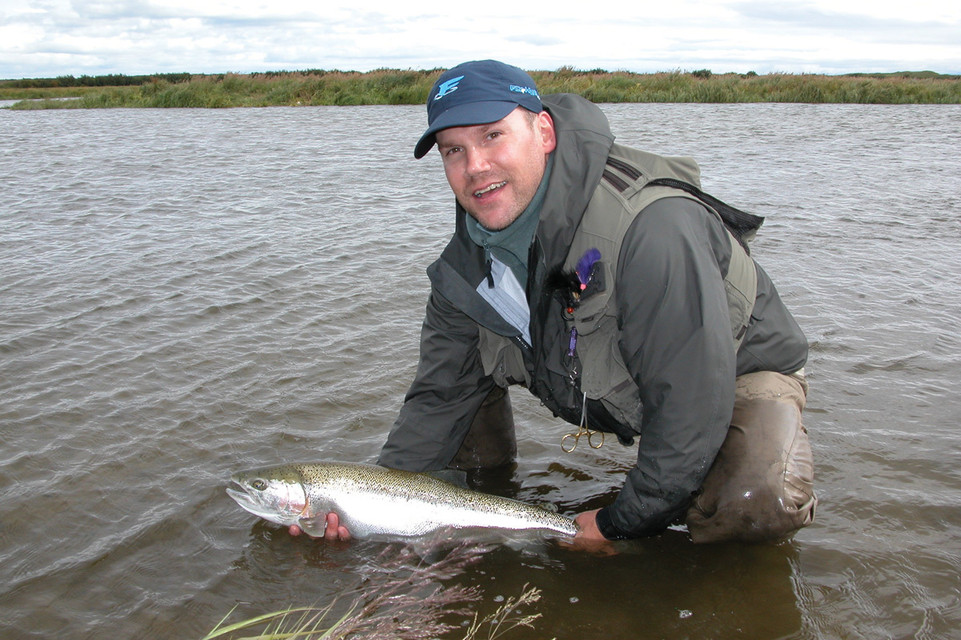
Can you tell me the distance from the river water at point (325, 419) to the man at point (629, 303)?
1.29 feet

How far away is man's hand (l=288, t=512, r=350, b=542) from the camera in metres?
3.75

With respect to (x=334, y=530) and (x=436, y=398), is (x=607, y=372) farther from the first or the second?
(x=334, y=530)

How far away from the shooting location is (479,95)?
10.3 feet

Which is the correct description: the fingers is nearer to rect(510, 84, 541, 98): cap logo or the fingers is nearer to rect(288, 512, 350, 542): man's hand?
rect(288, 512, 350, 542): man's hand

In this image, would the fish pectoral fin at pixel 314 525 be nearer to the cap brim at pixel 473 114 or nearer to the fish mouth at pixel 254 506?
the fish mouth at pixel 254 506

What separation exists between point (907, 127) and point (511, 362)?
82.9 ft

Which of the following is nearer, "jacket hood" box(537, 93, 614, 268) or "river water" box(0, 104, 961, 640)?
"jacket hood" box(537, 93, 614, 268)

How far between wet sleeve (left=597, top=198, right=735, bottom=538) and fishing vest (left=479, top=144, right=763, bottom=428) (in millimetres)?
71

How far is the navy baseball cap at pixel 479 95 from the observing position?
3092 mm

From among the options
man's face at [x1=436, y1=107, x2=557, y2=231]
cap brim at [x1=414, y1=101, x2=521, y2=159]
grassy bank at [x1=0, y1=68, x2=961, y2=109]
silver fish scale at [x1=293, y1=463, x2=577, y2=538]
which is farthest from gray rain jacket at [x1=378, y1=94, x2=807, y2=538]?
grassy bank at [x1=0, y1=68, x2=961, y2=109]

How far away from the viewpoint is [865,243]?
9.26m

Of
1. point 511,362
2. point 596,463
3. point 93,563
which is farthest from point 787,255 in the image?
point 93,563

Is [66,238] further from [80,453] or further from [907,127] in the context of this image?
[907,127]

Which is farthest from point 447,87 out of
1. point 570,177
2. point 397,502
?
point 397,502
